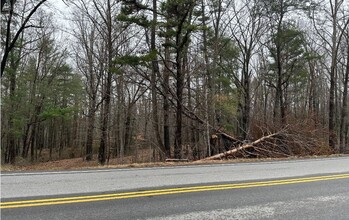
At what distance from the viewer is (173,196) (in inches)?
236

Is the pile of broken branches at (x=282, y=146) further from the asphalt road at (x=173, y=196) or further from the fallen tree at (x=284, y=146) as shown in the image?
the asphalt road at (x=173, y=196)

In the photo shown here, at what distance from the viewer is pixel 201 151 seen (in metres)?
20.8

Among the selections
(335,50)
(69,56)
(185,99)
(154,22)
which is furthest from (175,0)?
(69,56)

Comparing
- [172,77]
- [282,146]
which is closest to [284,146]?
[282,146]

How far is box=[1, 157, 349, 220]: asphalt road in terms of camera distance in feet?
15.9

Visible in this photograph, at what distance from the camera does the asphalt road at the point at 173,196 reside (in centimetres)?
485

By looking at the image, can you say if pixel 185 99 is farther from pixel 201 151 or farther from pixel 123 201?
pixel 123 201

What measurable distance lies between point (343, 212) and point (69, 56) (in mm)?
32433

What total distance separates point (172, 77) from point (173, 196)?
1592 centimetres

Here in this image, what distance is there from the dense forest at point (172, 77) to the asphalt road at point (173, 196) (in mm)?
10194

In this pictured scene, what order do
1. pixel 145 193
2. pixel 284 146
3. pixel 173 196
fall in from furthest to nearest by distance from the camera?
pixel 284 146
pixel 145 193
pixel 173 196

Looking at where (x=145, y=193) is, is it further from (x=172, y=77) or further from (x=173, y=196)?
(x=172, y=77)

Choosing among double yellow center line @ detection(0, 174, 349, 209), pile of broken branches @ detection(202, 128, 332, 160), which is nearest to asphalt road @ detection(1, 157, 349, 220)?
double yellow center line @ detection(0, 174, 349, 209)

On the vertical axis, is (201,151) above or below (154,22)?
below
